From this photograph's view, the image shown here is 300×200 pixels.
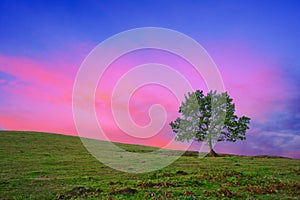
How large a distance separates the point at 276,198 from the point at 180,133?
4968 centimetres

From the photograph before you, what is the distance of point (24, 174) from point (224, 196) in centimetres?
2274

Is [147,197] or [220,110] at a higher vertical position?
[220,110]

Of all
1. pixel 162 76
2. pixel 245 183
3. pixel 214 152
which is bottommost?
pixel 245 183

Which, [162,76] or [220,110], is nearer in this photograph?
[162,76]

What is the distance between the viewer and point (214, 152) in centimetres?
6388

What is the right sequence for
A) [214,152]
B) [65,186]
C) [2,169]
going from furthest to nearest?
[214,152]
[2,169]
[65,186]

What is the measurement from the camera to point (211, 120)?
6350 centimetres

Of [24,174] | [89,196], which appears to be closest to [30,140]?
[24,174]

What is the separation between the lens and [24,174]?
31719mm

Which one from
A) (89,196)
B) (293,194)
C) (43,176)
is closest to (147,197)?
(89,196)

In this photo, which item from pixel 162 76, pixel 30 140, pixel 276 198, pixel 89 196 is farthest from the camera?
pixel 30 140

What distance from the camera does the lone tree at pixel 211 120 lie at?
6361cm

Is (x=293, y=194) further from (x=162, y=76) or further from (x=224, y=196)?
(x=162, y=76)

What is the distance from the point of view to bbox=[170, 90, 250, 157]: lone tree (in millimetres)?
63612
